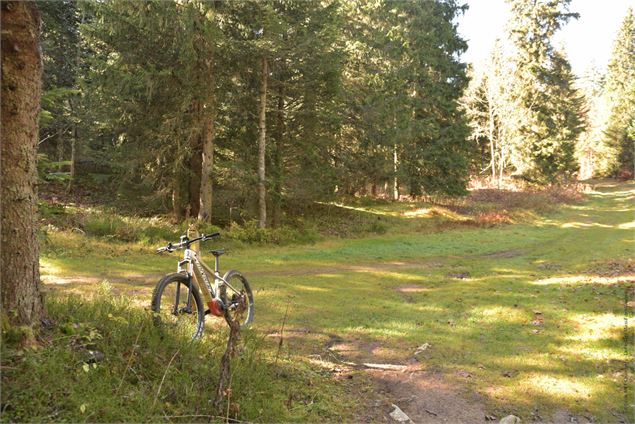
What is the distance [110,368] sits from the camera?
4.10 meters

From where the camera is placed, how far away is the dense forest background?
1595cm

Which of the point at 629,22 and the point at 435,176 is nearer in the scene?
the point at 435,176

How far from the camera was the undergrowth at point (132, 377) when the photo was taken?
3451 mm

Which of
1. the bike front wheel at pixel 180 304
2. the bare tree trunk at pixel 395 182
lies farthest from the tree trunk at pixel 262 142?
the bike front wheel at pixel 180 304

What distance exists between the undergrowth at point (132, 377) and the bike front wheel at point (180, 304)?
215mm

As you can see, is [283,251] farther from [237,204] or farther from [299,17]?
[299,17]

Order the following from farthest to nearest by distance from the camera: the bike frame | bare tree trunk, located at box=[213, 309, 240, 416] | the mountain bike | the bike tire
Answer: the bike tire, the bike frame, the mountain bike, bare tree trunk, located at box=[213, 309, 240, 416]

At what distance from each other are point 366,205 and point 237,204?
10402mm

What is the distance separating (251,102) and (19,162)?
14.6m

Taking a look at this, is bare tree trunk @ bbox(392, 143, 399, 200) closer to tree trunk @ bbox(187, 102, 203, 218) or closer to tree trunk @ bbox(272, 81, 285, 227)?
tree trunk @ bbox(272, 81, 285, 227)

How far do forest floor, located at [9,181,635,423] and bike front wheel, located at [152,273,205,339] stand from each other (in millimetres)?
1194

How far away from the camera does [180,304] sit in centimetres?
598

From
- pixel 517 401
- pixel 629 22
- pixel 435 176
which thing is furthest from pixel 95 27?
pixel 629 22

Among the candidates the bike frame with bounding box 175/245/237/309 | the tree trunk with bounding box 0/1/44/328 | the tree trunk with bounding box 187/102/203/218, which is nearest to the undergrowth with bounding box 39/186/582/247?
the tree trunk with bounding box 187/102/203/218
